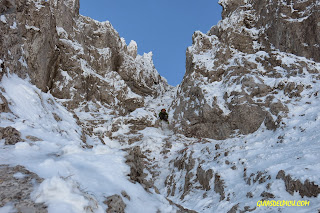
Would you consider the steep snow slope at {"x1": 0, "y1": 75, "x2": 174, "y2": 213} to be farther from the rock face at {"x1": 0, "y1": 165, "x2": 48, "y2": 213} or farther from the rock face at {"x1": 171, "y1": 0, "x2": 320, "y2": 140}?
the rock face at {"x1": 171, "y1": 0, "x2": 320, "y2": 140}

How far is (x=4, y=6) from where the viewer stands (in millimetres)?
15320

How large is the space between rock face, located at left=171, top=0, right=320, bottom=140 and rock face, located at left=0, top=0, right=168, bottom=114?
51.9 feet

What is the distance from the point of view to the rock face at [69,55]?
16.7 m

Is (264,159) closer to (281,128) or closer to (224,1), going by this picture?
(281,128)

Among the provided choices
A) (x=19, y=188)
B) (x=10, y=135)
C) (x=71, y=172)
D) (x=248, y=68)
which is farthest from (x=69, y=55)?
(x=19, y=188)

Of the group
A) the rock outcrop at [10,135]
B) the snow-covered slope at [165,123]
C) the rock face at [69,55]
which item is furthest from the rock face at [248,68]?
the rock outcrop at [10,135]

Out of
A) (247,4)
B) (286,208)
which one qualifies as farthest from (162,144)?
(247,4)

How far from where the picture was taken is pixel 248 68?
31562 mm

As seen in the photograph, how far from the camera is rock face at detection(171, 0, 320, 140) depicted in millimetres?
26312

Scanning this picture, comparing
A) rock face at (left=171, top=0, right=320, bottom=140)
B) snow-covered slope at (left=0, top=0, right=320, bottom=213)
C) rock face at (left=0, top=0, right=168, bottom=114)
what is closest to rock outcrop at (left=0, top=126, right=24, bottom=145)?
snow-covered slope at (left=0, top=0, right=320, bottom=213)

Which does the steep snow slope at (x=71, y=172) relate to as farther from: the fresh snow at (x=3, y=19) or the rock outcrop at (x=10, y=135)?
the fresh snow at (x=3, y=19)

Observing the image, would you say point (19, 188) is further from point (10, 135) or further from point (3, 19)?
point (3, 19)

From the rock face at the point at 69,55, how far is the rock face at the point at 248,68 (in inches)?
622

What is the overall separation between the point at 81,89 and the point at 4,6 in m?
26.4
